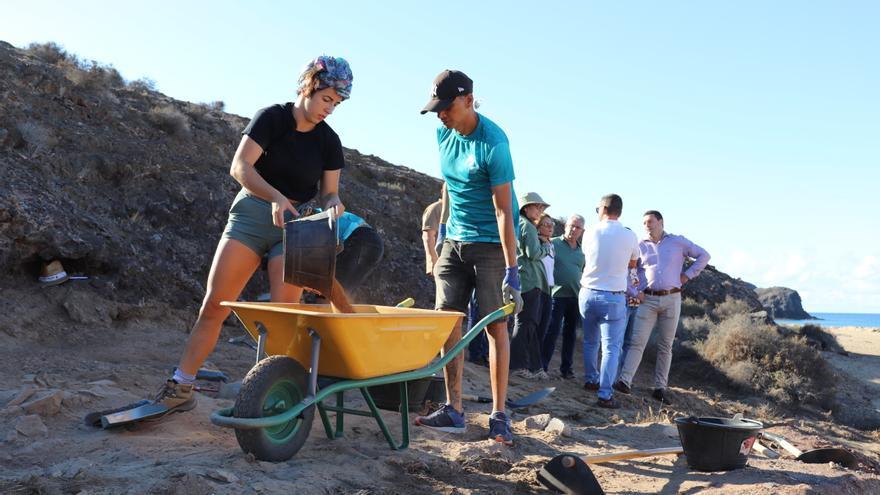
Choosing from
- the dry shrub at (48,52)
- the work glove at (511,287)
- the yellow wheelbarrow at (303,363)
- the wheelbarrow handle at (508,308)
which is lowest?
the yellow wheelbarrow at (303,363)

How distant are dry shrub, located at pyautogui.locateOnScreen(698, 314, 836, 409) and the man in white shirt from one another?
12.6 feet

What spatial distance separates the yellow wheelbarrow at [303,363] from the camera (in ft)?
10.7

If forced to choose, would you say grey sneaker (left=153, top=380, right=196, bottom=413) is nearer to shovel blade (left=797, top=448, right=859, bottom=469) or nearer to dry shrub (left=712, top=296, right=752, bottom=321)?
shovel blade (left=797, top=448, right=859, bottom=469)

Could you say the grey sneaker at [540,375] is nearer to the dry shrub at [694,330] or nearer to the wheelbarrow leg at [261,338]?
the wheelbarrow leg at [261,338]

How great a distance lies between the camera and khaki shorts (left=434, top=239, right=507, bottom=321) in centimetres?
462

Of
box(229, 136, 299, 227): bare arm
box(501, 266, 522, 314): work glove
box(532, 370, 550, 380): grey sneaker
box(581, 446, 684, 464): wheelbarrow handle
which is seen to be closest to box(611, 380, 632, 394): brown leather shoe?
box(532, 370, 550, 380): grey sneaker

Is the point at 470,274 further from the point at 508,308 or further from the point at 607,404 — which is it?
the point at 607,404

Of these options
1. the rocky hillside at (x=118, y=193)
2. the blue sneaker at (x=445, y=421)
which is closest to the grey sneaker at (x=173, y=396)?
the blue sneaker at (x=445, y=421)

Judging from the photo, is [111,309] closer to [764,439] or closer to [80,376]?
[80,376]

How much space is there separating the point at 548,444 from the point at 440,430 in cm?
76

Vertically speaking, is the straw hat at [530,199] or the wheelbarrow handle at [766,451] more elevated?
the straw hat at [530,199]

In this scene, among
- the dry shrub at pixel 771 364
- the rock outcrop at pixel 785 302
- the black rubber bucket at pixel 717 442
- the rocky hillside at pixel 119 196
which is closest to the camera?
the black rubber bucket at pixel 717 442

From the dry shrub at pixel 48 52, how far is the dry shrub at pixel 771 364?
13.4m

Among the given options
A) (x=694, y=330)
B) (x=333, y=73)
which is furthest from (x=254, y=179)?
(x=694, y=330)
